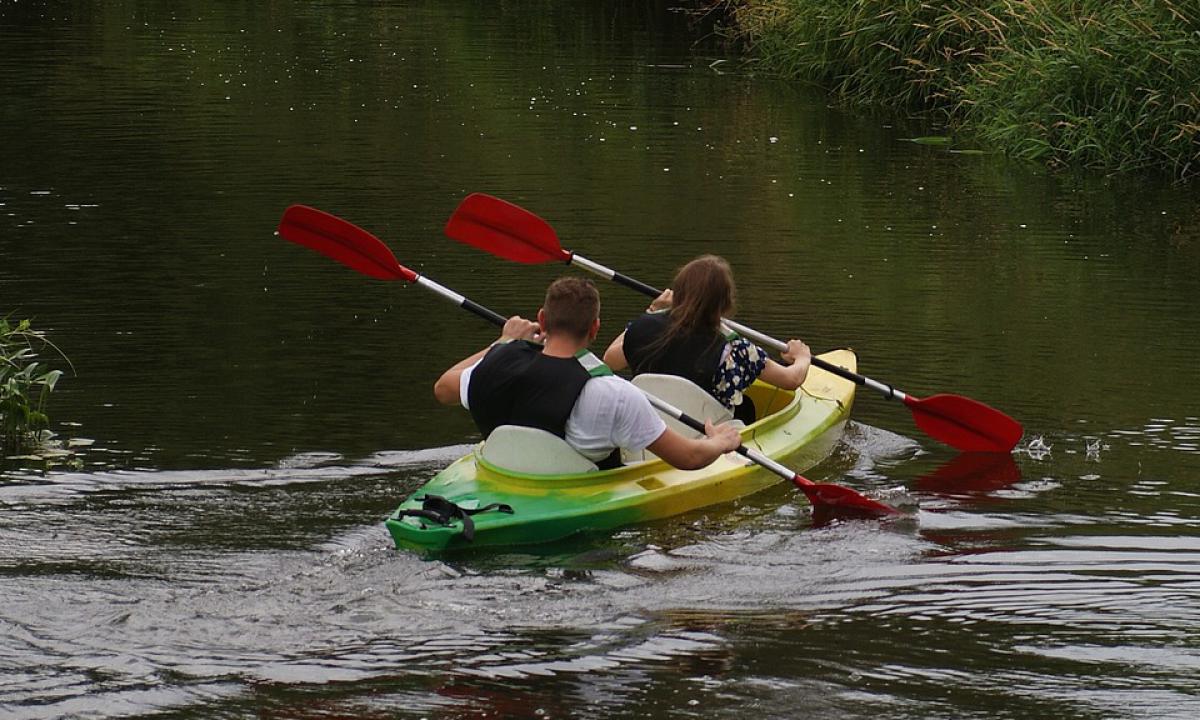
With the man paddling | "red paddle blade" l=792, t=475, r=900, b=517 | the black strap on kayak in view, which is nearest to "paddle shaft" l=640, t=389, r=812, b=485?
"red paddle blade" l=792, t=475, r=900, b=517

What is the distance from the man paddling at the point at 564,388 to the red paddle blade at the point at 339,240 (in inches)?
63.3

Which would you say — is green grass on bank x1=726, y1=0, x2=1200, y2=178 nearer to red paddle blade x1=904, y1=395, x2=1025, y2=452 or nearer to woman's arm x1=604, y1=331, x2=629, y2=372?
red paddle blade x1=904, y1=395, x2=1025, y2=452

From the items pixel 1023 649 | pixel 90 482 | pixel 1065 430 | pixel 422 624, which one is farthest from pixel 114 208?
pixel 1023 649

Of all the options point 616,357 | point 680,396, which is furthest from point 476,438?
point 680,396

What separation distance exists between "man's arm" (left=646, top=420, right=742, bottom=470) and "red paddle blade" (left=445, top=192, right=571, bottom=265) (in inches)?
86.1

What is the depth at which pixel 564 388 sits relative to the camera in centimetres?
657

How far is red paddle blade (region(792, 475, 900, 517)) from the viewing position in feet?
24.1

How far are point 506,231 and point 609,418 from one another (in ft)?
9.02

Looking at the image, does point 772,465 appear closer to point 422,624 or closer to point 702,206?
point 422,624

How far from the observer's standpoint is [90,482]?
7.30 m

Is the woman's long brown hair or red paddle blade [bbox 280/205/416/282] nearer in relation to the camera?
the woman's long brown hair

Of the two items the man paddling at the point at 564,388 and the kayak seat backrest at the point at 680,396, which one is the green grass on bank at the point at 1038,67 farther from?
the man paddling at the point at 564,388

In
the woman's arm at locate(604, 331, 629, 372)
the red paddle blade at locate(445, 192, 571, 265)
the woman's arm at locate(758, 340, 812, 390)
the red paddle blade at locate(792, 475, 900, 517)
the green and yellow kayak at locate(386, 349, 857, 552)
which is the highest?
the red paddle blade at locate(445, 192, 571, 265)

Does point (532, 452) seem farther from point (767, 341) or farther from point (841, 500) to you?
point (767, 341)
